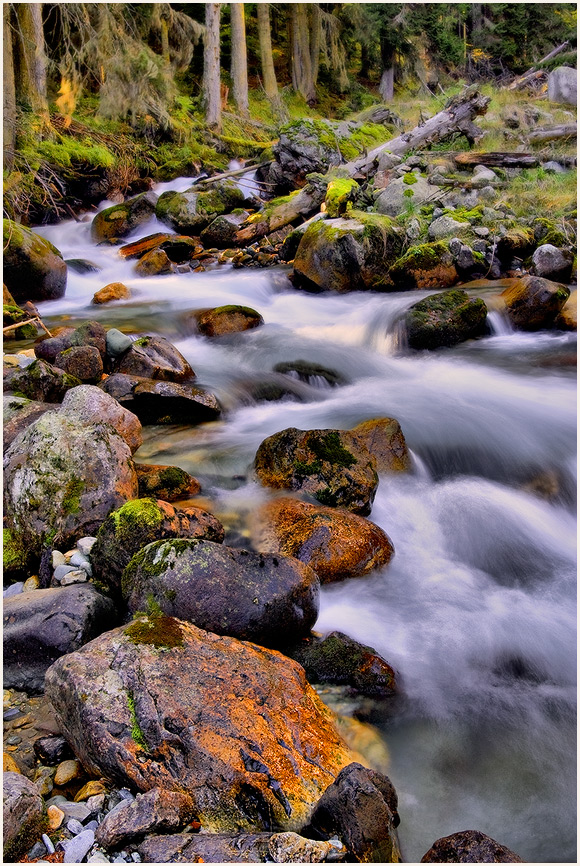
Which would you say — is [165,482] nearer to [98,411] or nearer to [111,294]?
[98,411]

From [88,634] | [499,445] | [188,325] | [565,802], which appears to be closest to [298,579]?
[88,634]

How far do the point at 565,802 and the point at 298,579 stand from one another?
1.78m

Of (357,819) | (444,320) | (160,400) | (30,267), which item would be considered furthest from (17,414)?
(30,267)

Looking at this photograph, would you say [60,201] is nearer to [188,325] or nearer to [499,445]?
[188,325]

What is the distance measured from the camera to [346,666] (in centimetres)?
361

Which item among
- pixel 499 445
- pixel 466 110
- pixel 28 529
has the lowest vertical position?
pixel 499 445

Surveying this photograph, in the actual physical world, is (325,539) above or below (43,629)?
below

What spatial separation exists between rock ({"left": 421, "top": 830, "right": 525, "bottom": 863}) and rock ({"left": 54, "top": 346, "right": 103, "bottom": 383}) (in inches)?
230

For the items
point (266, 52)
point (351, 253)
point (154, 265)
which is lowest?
point (154, 265)

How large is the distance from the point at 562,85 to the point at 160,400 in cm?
1852

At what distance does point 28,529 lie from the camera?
436 cm

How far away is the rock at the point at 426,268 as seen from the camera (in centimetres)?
1055

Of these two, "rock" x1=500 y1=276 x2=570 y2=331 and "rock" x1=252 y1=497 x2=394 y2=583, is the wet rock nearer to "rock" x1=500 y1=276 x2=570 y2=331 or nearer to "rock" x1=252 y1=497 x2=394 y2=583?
"rock" x1=252 y1=497 x2=394 y2=583

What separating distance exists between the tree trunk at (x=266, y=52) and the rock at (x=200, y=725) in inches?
1076
